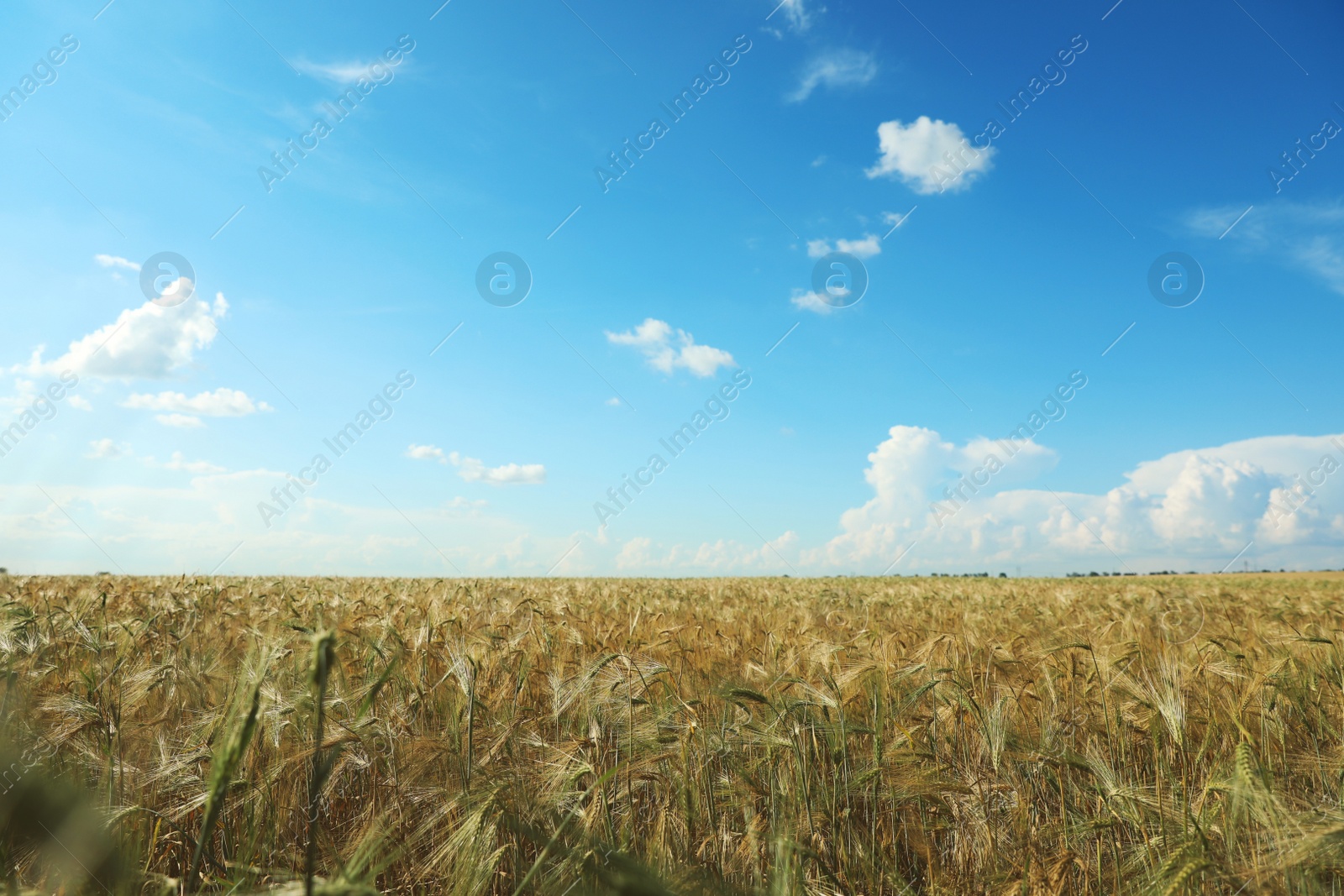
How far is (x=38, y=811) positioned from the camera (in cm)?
95

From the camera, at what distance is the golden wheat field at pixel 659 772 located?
1.79m

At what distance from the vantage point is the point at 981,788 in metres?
2.55

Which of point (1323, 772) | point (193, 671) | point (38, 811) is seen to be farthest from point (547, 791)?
point (1323, 772)

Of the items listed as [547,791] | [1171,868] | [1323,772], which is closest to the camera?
[1171,868]

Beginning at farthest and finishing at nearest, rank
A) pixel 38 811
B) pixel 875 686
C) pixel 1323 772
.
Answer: pixel 875 686 → pixel 1323 772 → pixel 38 811

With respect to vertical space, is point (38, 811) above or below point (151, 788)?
above

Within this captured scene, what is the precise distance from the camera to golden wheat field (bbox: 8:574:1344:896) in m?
1.79

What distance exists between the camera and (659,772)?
251 centimetres

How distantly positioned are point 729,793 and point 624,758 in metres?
0.60

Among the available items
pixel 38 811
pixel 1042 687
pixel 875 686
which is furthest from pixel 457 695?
pixel 1042 687

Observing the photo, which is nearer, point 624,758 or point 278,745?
point 278,745

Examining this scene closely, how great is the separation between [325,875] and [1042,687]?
3.22 m

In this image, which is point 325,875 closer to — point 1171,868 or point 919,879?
point 919,879

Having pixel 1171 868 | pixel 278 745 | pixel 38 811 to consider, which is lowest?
pixel 1171 868
